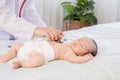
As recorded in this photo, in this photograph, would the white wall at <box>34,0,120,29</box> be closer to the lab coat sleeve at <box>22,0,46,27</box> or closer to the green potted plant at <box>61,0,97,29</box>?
the green potted plant at <box>61,0,97,29</box>

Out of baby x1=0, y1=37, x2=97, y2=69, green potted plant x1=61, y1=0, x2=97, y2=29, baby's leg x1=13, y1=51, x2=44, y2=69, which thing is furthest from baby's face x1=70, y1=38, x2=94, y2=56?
green potted plant x1=61, y1=0, x2=97, y2=29

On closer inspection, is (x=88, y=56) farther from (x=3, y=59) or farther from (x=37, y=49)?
(x=3, y=59)

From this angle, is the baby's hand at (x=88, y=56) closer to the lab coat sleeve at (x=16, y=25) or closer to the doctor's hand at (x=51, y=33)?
the doctor's hand at (x=51, y=33)

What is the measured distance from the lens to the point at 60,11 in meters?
3.65

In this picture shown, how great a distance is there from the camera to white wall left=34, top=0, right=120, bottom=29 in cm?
339

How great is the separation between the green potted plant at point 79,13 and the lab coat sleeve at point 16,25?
2.10 metres

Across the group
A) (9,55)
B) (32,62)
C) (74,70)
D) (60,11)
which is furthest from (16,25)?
(60,11)

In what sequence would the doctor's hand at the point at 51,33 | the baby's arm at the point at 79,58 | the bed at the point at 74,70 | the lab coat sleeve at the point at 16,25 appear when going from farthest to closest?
the lab coat sleeve at the point at 16,25, the doctor's hand at the point at 51,33, the baby's arm at the point at 79,58, the bed at the point at 74,70

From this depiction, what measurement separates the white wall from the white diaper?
2.10 m

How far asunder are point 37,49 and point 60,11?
2520mm

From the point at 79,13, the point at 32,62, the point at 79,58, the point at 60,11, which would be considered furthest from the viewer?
the point at 60,11

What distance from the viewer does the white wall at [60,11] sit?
3.39 metres

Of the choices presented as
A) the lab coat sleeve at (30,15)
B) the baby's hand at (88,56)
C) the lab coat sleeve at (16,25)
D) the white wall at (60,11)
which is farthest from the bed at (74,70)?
the white wall at (60,11)

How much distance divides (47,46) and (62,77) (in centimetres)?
27
